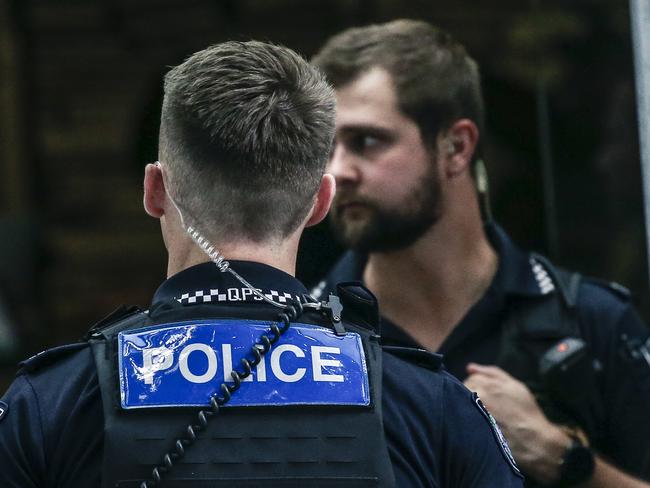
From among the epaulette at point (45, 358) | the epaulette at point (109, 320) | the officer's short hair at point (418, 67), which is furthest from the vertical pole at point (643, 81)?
Answer: the epaulette at point (45, 358)

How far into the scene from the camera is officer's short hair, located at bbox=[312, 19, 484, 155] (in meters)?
3.49

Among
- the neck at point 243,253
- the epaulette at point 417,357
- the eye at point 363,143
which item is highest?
the neck at point 243,253

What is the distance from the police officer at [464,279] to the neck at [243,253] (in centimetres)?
105

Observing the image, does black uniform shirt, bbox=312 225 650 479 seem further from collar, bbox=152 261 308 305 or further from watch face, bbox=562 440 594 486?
collar, bbox=152 261 308 305

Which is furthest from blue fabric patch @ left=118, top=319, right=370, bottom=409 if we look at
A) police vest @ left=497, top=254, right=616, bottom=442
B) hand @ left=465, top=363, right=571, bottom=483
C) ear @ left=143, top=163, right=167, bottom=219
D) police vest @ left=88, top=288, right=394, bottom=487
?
police vest @ left=497, top=254, right=616, bottom=442

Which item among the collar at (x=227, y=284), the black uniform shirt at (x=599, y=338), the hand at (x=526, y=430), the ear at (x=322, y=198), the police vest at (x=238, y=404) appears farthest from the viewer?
the black uniform shirt at (x=599, y=338)

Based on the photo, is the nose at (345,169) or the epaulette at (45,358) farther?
the nose at (345,169)

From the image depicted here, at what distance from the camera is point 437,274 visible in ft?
Answer: 11.4

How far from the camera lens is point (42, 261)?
21.2 feet

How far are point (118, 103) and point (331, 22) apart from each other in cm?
125

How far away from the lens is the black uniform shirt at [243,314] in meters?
1.89

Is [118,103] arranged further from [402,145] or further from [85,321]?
[402,145]

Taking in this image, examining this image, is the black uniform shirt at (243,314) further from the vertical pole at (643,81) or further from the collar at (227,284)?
the vertical pole at (643,81)

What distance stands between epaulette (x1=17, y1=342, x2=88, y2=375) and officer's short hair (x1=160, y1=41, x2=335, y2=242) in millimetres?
291
